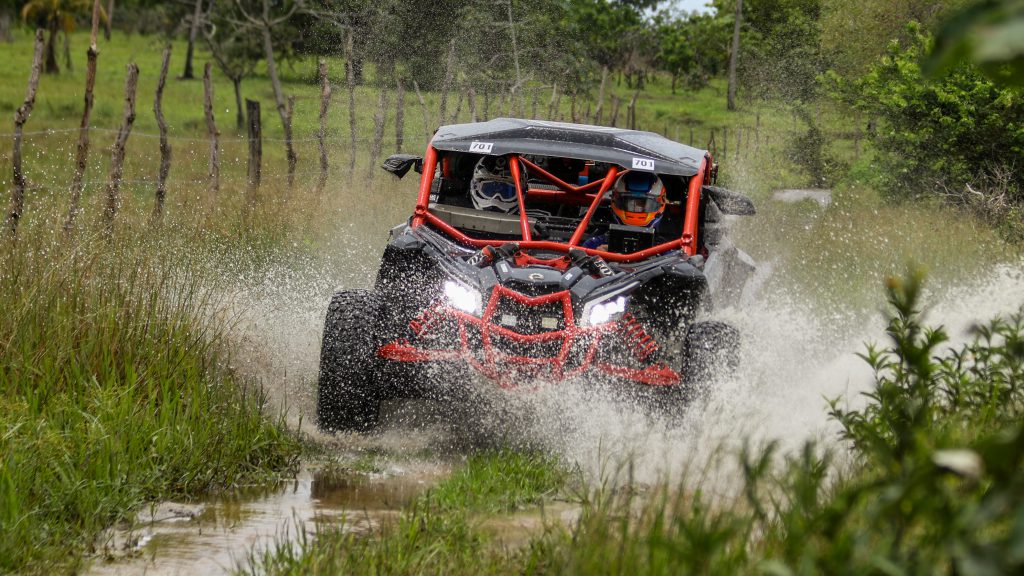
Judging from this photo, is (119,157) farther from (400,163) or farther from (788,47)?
(788,47)

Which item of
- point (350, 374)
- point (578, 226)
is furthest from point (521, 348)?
point (578, 226)

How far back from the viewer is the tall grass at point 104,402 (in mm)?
4617

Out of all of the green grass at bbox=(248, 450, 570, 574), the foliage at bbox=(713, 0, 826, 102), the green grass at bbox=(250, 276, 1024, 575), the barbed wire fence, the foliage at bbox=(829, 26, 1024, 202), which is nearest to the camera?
the green grass at bbox=(250, 276, 1024, 575)

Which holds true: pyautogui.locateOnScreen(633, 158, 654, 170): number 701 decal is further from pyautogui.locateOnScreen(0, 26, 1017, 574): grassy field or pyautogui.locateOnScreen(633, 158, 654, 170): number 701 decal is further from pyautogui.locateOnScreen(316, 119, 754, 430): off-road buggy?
pyautogui.locateOnScreen(0, 26, 1017, 574): grassy field

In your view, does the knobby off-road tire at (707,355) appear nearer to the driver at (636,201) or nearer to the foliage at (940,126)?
the driver at (636,201)

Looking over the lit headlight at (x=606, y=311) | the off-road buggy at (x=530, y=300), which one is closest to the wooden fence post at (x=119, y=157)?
the off-road buggy at (x=530, y=300)

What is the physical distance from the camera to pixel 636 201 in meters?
7.42

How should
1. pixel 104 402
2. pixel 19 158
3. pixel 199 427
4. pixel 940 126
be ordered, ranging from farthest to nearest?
1. pixel 940 126
2. pixel 19 158
3. pixel 199 427
4. pixel 104 402

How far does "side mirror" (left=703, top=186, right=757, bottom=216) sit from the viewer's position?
25.2 feet

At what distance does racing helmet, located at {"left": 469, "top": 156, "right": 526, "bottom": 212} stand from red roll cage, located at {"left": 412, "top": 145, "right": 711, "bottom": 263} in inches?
5.0

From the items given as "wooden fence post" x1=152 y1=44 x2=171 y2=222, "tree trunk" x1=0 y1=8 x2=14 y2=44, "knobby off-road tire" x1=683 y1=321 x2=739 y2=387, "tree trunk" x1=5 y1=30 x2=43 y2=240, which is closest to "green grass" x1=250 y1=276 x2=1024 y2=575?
"knobby off-road tire" x1=683 y1=321 x2=739 y2=387

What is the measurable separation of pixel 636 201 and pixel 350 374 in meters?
2.38

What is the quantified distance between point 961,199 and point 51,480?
1191 centimetres

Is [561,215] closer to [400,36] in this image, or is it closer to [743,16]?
[400,36]
